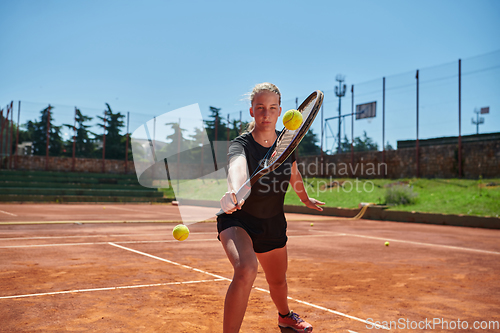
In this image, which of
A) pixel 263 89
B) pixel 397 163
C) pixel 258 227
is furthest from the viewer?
pixel 397 163

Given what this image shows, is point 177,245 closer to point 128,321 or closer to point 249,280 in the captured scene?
point 128,321

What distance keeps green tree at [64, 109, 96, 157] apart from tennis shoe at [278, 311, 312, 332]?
31565 millimetres

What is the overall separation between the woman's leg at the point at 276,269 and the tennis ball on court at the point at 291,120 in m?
0.87

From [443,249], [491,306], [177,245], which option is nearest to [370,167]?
[443,249]

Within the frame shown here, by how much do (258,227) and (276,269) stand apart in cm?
39

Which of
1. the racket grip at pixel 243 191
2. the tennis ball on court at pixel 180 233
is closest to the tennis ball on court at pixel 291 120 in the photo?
the racket grip at pixel 243 191

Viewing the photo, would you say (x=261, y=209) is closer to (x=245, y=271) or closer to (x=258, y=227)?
(x=258, y=227)

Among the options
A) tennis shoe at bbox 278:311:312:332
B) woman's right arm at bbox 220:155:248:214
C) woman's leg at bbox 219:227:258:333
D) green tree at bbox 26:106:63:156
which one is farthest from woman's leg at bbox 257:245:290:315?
green tree at bbox 26:106:63:156

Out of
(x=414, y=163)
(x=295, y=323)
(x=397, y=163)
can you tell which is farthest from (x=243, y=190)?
(x=397, y=163)

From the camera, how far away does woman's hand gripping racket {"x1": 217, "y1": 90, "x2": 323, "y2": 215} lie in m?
2.49

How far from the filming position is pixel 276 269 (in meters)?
2.84

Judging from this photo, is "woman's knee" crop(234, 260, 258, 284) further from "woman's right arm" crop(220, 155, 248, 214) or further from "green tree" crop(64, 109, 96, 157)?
"green tree" crop(64, 109, 96, 157)

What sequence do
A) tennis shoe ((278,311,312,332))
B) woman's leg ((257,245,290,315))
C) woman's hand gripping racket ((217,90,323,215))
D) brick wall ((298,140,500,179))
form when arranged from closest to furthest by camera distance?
woman's hand gripping racket ((217,90,323,215)) < woman's leg ((257,245,290,315)) < tennis shoe ((278,311,312,332)) < brick wall ((298,140,500,179))

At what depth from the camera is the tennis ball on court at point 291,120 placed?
9.27 feet
